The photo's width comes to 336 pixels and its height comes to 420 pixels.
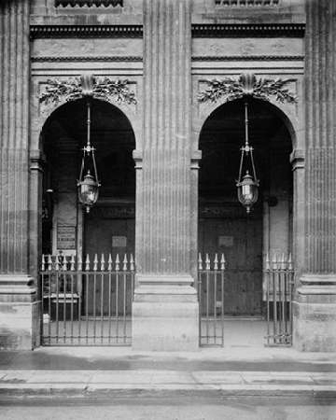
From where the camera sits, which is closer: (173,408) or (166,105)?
(173,408)

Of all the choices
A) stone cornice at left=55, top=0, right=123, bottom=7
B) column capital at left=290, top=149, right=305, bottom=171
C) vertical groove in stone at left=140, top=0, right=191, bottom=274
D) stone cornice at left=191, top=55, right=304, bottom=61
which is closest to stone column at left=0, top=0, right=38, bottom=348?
stone cornice at left=55, top=0, right=123, bottom=7

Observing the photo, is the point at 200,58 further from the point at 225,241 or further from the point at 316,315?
the point at 225,241

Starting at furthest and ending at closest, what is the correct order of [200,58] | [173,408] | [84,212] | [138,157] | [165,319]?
1. [84,212]
2. [200,58]
3. [138,157]
4. [165,319]
5. [173,408]

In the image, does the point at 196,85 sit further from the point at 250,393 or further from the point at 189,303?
the point at 250,393

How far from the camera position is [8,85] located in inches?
434

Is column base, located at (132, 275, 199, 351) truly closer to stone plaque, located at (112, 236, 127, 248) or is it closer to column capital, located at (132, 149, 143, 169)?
column capital, located at (132, 149, 143, 169)

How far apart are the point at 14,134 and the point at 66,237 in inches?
186

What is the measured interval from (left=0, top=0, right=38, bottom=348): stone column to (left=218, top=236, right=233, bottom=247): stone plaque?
246 inches

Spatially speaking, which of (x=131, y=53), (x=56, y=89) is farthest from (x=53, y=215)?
(x=131, y=53)

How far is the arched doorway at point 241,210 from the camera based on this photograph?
15273 mm

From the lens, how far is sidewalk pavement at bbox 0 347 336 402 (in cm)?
805

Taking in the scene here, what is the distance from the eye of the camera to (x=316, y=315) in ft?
34.6

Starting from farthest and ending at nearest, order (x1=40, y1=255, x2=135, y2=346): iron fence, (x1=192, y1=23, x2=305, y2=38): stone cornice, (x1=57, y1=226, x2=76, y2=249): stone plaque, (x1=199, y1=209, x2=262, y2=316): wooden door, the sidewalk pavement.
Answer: (x1=199, y1=209, x2=262, y2=316): wooden door < (x1=57, y1=226, x2=76, y2=249): stone plaque < (x1=40, y1=255, x2=135, y2=346): iron fence < (x1=192, y1=23, x2=305, y2=38): stone cornice < the sidewalk pavement

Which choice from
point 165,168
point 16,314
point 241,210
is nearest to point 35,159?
point 165,168
